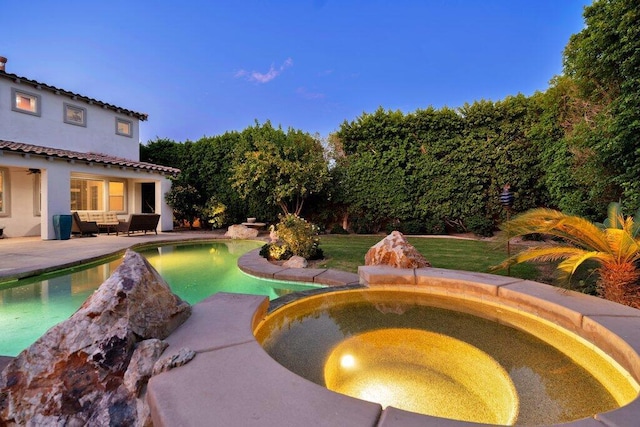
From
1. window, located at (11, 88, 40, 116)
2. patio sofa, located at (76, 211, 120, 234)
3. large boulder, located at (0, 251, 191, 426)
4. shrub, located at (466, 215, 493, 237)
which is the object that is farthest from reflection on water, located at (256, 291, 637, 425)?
window, located at (11, 88, 40, 116)

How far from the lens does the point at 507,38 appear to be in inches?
543

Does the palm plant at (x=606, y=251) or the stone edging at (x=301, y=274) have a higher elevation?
the palm plant at (x=606, y=251)

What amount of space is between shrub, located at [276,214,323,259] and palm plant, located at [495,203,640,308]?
430cm

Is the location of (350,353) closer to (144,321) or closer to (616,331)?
(144,321)

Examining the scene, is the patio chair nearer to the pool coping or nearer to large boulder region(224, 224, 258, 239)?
large boulder region(224, 224, 258, 239)

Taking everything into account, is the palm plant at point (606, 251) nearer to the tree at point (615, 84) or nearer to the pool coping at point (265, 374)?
the pool coping at point (265, 374)

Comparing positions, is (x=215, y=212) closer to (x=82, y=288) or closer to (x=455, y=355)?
(x=82, y=288)

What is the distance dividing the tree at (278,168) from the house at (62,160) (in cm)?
395

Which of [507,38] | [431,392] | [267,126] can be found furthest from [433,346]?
[507,38]

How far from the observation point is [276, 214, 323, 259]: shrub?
7473mm

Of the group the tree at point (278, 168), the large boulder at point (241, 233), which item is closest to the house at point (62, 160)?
the tree at point (278, 168)

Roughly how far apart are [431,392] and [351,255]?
5661 mm

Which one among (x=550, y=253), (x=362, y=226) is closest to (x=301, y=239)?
(x=550, y=253)

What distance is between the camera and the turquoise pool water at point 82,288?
408 centimetres
